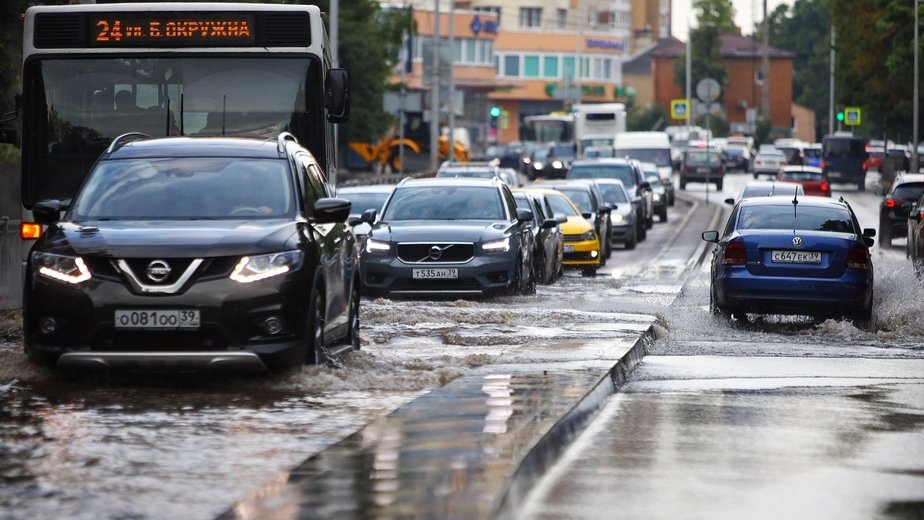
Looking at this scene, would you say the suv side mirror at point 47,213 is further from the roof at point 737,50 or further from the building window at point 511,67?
the building window at point 511,67

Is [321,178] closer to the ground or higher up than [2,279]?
higher up

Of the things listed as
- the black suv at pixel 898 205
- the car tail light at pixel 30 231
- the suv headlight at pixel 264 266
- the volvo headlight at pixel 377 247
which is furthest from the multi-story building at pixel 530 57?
the suv headlight at pixel 264 266

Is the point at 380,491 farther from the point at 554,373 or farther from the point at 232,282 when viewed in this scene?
the point at 554,373

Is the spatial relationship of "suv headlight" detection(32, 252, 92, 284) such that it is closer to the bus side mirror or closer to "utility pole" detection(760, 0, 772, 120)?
the bus side mirror

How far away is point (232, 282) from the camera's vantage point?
11414mm

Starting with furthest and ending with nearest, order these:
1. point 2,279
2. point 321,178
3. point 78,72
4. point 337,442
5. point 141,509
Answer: point 2,279
point 78,72
point 321,178
point 337,442
point 141,509

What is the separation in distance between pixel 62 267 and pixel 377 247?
9.65m

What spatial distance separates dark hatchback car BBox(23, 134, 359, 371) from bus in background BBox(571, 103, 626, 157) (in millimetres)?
75492

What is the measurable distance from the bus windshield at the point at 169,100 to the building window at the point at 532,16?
140m

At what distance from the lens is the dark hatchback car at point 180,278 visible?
11.3 meters

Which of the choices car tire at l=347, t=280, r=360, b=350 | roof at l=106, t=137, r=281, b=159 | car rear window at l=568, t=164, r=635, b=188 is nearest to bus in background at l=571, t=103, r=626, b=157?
car rear window at l=568, t=164, r=635, b=188

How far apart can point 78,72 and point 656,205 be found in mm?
39616

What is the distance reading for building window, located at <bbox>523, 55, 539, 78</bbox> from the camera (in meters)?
151

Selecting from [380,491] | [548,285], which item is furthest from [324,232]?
[548,285]
